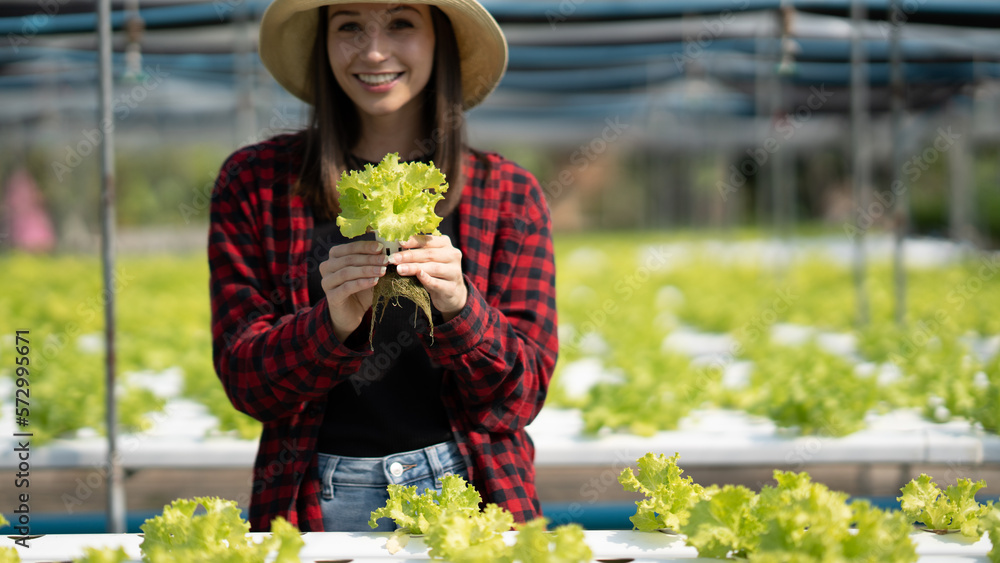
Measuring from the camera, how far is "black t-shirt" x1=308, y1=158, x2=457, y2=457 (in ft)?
4.81

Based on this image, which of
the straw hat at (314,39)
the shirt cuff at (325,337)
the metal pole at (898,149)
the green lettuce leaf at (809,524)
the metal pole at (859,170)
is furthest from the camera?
the metal pole at (859,170)

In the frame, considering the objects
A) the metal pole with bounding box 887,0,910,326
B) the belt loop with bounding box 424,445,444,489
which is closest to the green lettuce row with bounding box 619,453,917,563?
the belt loop with bounding box 424,445,444,489

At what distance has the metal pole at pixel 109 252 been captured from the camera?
2328mm

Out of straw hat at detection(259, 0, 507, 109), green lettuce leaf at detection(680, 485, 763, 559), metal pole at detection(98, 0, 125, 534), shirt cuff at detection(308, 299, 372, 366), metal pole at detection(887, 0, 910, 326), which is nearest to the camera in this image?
green lettuce leaf at detection(680, 485, 763, 559)

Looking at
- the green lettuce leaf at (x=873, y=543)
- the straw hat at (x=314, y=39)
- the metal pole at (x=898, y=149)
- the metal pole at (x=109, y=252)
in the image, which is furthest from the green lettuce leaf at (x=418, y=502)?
the metal pole at (x=898, y=149)

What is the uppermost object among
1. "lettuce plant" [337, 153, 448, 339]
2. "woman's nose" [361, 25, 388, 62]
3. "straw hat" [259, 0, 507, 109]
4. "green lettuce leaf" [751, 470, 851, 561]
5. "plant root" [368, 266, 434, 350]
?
"straw hat" [259, 0, 507, 109]

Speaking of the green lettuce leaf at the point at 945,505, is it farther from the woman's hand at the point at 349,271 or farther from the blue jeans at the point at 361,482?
the woman's hand at the point at 349,271

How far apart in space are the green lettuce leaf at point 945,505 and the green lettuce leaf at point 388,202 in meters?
0.84

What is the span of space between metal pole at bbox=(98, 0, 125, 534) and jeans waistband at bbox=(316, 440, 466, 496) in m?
1.15

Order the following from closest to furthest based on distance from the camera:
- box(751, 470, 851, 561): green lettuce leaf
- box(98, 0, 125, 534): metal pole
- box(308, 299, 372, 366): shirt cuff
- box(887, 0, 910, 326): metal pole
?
box(751, 470, 851, 561): green lettuce leaf < box(308, 299, 372, 366): shirt cuff < box(98, 0, 125, 534): metal pole < box(887, 0, 910, 326): metal pole

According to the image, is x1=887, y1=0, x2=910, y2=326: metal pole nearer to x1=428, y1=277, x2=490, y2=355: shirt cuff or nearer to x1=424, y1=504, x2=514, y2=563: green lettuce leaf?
x1=428, y1=277, x2=490, y2=355: shirt cuff

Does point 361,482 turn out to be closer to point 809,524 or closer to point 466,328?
point 466,328

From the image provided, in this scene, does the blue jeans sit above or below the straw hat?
below

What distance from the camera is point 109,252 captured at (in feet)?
7.80
